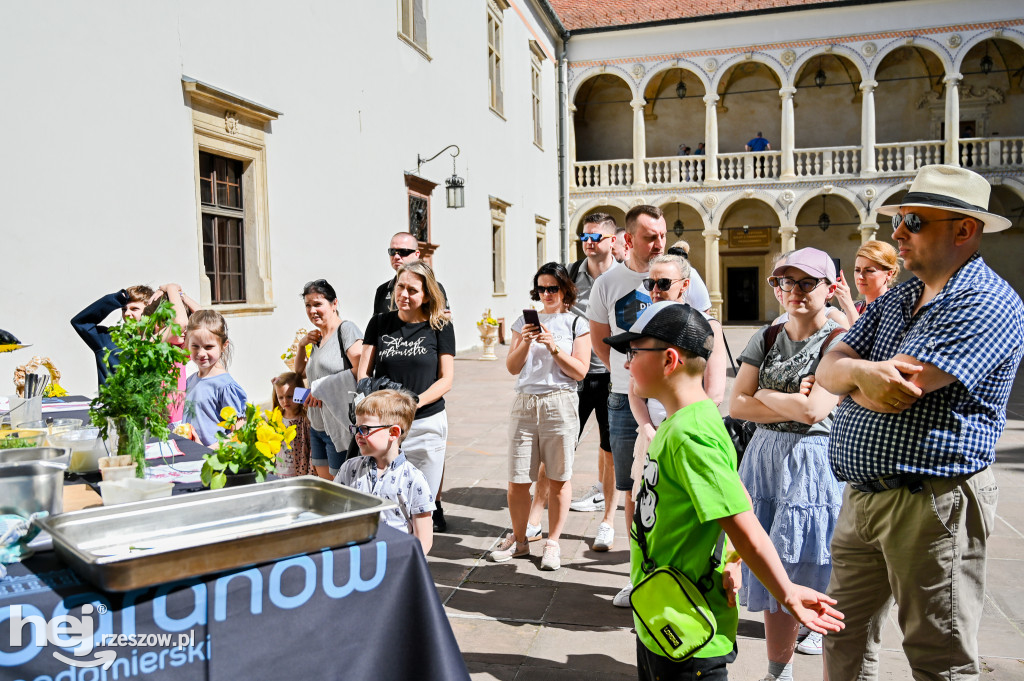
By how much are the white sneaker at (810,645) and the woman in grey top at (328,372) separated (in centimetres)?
239

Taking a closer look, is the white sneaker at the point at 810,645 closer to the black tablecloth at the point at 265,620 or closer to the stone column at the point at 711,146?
the black tablecloth at the point at 265,620

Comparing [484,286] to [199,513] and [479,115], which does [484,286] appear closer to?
[479,115]

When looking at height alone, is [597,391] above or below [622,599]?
above

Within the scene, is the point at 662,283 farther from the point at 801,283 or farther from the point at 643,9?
the point at 643,9

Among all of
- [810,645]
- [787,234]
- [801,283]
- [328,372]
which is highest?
[787,234]

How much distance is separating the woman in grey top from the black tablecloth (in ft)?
7.65

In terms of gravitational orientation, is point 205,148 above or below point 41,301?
above

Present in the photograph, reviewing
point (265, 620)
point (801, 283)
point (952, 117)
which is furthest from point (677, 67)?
point (265, 620)

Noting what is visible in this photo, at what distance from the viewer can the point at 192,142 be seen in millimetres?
7805

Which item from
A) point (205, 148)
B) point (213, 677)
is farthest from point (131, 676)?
point (205, 148)

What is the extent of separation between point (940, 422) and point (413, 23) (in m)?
12.6

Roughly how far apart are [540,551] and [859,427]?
8.77 feet

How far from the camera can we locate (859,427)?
2285mm

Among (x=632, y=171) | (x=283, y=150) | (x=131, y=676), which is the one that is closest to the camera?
(x=131, y=676)
